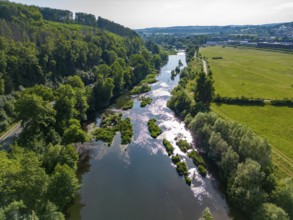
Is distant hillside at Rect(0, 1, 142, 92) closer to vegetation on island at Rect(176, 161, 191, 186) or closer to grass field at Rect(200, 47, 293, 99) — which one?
vegetation on island at Rect(176, 161, 191, 186)

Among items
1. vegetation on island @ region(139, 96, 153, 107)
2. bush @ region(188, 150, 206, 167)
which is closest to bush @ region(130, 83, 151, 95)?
vegetation on island @ region(139, 96, 153, 107)

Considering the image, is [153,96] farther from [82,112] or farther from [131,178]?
[131,178]

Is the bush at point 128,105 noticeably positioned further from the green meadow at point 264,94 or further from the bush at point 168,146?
the green meadow at point 264,94

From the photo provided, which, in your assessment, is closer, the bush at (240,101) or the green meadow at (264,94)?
the green meadow at (264,94)

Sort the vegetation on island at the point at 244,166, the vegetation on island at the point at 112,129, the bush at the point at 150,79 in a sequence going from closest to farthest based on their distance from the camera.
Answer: the vegetation on island at the point at 244,166
the vegetation on island at the point at 112,129
the bush at the point at 150,79

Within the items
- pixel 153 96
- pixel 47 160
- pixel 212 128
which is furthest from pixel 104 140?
pixel 153 96

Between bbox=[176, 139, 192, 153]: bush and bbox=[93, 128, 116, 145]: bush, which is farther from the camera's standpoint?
bbox=[93, 128, 116, 145]: bush

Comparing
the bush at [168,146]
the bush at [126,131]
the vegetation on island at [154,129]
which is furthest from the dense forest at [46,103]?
the bush at [168,146]
